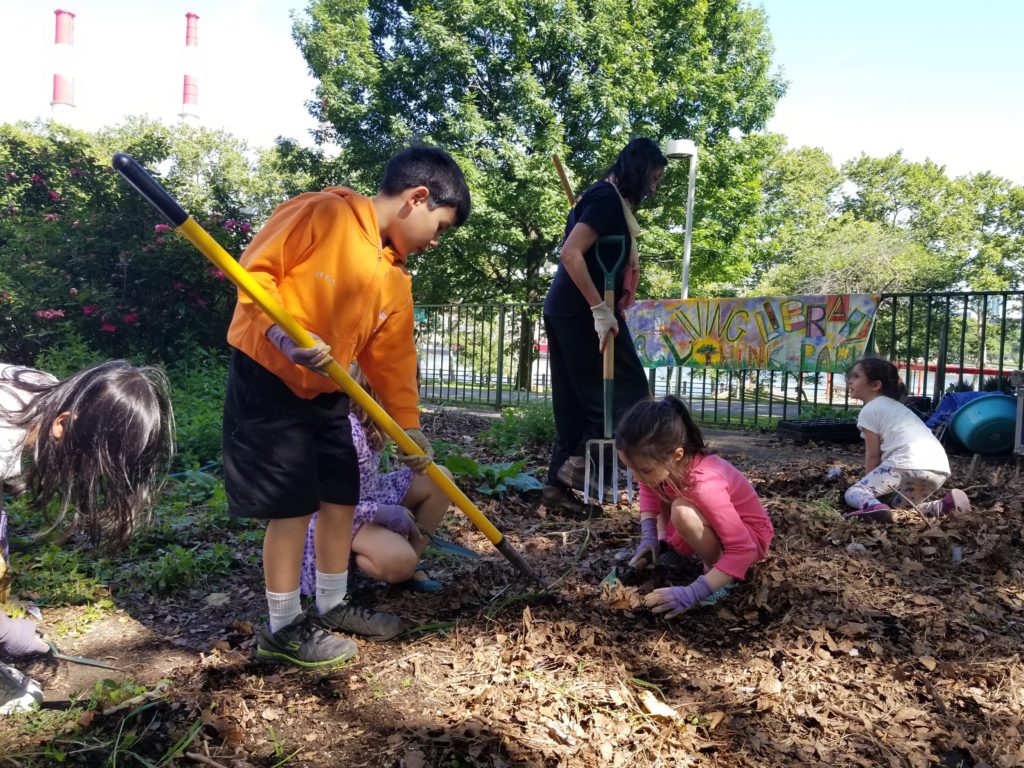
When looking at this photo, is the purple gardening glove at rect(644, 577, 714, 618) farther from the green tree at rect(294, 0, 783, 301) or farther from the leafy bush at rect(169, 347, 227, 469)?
the green tree at rect(294, 0, 783, 301)

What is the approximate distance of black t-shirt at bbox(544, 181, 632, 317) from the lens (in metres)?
3.86

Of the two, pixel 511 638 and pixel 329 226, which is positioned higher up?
pixel 329 226

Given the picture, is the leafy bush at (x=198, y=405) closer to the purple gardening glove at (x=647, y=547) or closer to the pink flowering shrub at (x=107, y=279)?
the pink flowering shrub at (x=107, y=279)

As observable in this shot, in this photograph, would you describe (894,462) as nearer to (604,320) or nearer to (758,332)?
(604,320)

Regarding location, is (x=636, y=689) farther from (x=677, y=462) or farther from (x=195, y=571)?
(x=195, y=571)

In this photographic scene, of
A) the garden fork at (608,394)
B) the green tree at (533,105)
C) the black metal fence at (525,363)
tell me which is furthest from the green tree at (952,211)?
the garden fork at (608,394)

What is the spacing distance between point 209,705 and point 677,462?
1635mm

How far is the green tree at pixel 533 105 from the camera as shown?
1719cm

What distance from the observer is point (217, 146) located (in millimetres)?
45719

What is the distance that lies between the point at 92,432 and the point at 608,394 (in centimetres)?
253

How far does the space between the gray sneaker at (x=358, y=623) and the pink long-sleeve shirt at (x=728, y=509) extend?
108cm

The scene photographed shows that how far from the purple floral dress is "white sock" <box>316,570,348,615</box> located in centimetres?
25

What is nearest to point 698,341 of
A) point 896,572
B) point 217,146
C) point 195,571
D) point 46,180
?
point 896,572

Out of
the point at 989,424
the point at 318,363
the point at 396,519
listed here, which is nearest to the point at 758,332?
the point at 989,424
